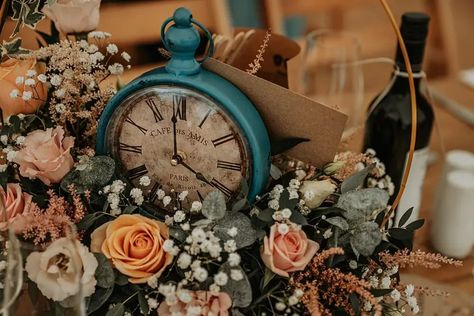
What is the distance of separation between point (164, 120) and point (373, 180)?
36 centimetres

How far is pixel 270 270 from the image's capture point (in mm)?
682

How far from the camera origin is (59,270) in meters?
0.64

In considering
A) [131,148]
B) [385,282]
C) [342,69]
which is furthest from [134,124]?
[342,69]

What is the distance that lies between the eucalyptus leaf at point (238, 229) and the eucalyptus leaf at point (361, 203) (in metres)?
0.12

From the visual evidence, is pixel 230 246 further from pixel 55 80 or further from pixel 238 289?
pixel 55 80

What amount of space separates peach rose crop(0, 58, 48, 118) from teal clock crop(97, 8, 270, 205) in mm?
97

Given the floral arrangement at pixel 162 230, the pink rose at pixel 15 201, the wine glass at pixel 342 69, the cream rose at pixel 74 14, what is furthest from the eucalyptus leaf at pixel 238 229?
the wine glass at pixel 342 69

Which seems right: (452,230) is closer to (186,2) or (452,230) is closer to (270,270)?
(270,270)

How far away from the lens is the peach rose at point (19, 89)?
2.54 feet

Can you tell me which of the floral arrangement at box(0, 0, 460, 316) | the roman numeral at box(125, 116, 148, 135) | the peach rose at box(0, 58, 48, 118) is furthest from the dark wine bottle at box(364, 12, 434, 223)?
the peach rose at box(0, 58, 48, 118)

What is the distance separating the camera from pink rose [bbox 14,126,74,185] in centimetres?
74

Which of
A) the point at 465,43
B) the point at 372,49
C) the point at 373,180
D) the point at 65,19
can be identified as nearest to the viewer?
the point at 65,19

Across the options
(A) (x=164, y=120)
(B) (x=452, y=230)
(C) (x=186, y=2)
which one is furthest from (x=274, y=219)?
(C) (x=186, y=2)

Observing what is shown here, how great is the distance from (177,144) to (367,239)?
0.26 metres
